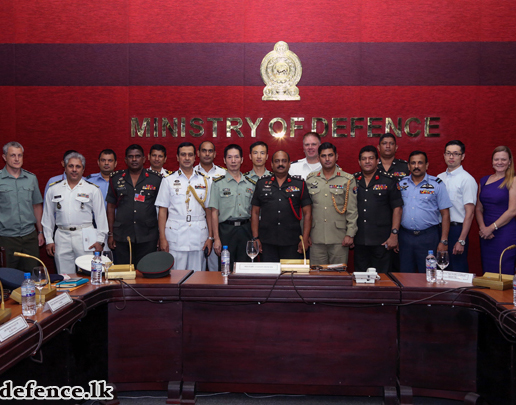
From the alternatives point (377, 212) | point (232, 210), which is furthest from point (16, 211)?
point (377, 212)

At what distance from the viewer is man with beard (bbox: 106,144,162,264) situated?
13.1ft

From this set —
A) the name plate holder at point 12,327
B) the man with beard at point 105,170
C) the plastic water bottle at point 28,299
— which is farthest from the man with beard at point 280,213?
the name plate holder at point 12,327

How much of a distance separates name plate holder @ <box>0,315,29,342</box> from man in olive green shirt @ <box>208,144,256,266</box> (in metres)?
2.20

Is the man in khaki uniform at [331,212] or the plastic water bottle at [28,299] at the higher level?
the man in khaki uniform at [331,212]

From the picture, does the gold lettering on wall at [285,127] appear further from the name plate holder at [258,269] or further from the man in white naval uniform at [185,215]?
the name plate holder at [258,269]

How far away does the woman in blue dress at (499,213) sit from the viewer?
3.86 metres

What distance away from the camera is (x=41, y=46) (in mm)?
5062

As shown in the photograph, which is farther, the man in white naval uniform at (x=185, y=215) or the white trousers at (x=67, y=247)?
the man in white naval uniform at (x=185, y=215)

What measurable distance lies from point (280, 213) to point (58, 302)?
207 cm

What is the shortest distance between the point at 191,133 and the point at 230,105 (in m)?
0.55

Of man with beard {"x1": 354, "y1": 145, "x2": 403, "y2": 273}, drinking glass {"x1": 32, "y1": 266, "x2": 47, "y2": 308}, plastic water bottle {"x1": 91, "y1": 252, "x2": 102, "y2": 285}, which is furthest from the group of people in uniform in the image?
drinking glass {"x1": 32, "y1": 266, "x2": 47, "y2": 308}

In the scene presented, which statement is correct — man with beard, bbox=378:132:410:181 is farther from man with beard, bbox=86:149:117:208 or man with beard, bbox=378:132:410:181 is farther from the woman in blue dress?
man with beard, bbox=86:149:117:208

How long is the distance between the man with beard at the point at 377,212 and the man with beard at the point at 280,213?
1.60 ft

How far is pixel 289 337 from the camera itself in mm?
2557
